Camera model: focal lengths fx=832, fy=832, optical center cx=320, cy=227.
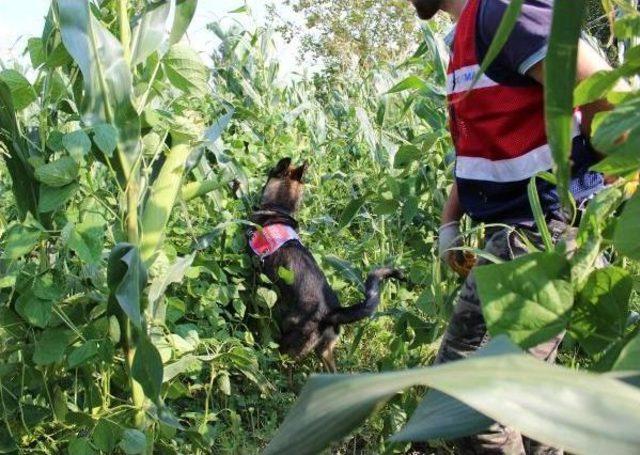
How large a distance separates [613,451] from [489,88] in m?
1.74

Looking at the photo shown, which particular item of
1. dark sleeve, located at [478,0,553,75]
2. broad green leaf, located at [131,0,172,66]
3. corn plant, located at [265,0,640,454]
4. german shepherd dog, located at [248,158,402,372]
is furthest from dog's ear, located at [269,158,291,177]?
corn plant, located at [265,0,640,454]

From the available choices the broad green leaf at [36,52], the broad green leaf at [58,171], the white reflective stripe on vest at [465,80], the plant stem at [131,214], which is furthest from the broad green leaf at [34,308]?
the white reflective stripe on vest at [465,80]

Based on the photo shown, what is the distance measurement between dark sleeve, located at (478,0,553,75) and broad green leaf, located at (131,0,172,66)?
2.86 ft

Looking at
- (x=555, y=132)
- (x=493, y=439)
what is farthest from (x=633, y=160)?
(x=493, y=439)

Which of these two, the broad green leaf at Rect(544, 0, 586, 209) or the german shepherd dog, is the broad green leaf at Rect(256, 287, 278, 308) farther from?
the broad green leaf at Rect(544, 0, 586, 209)

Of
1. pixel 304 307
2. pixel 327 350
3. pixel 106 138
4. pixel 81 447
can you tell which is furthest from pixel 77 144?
pixel 327 350

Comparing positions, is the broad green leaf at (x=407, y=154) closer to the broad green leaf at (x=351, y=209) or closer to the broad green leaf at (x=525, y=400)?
the broad green leaf at (x=351, y=209)

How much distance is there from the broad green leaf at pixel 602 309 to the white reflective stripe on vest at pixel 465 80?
1202 millimetres

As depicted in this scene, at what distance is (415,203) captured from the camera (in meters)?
3.06

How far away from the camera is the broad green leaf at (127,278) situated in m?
1.96

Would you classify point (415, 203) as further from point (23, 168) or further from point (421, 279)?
point (23, 168)

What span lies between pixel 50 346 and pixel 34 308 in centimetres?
12

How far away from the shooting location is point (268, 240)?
4.16 metres

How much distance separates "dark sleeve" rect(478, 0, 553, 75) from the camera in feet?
5.88
